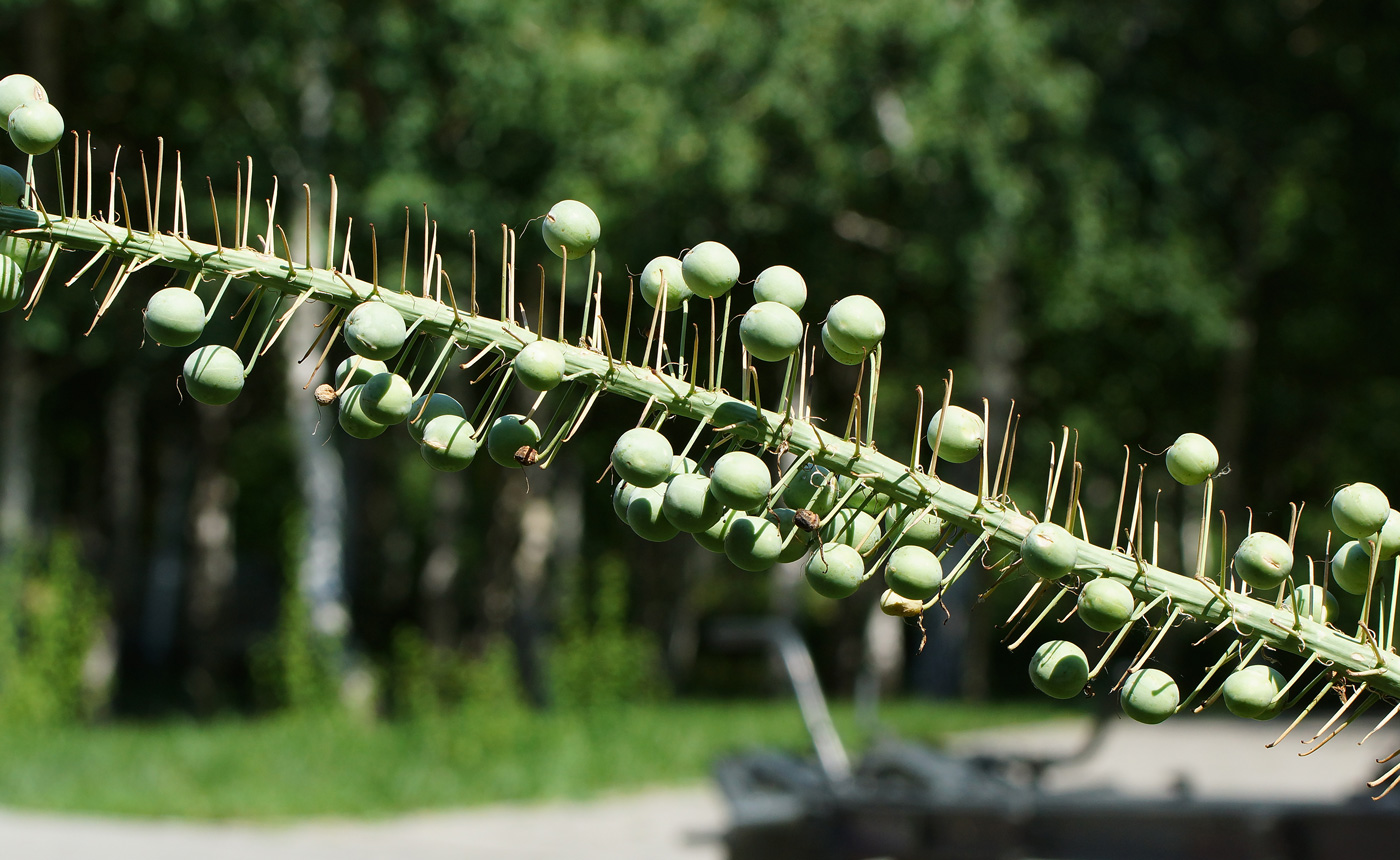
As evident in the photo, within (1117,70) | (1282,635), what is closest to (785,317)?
(1282,635)

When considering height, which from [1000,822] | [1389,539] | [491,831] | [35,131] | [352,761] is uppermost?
[1389,539]

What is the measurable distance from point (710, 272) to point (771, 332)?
0.31ft

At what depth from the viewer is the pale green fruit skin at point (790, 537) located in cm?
107

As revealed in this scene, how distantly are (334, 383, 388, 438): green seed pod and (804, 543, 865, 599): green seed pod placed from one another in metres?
0.36

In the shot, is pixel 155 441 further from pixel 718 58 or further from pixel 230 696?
pixel 718 58

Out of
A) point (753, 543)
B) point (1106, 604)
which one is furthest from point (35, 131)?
point (1106, 604)

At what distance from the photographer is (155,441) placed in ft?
85.9

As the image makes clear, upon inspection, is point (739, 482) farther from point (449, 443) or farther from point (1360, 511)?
point (1360, 511)

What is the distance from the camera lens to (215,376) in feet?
3.50

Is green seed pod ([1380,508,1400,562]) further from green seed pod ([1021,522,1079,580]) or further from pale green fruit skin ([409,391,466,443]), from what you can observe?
pale green fruit skin ([409,391,466,443])

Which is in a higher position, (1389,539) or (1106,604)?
(1389,539)

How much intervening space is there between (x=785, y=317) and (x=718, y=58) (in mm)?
13726

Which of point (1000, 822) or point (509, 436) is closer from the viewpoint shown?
point (509, 436)

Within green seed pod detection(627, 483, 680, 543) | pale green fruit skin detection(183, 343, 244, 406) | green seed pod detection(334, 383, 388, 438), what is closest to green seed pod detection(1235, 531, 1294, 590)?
green seed pod detection(627, 483, 680, 543)
